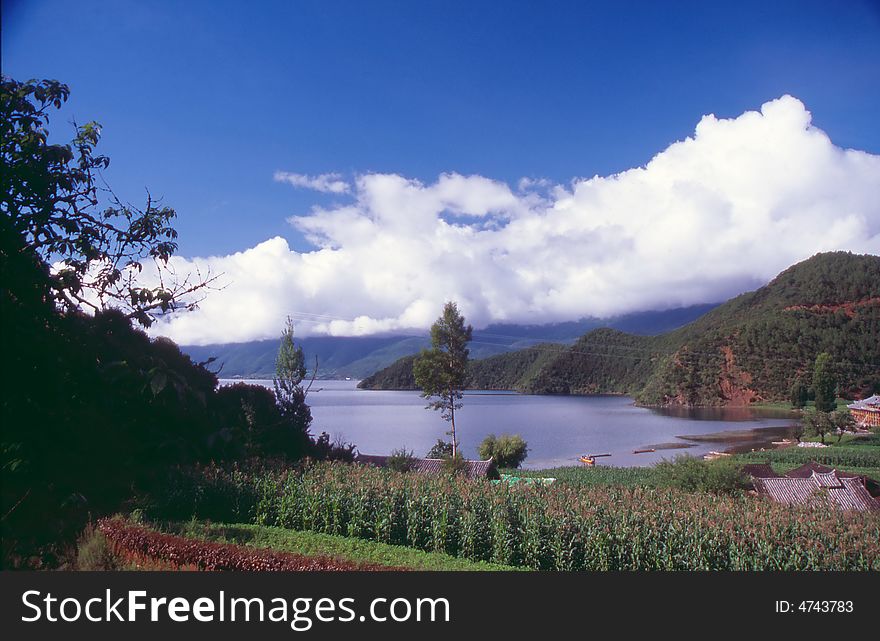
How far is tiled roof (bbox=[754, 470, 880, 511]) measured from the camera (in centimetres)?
760

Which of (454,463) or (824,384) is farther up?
(824,384)

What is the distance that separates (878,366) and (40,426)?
11465 millimetres

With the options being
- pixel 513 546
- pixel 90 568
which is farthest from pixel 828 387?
pixel 90 568

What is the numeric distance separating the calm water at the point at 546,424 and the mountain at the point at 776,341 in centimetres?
47

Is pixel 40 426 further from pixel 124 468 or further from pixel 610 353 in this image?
pixel 610 353

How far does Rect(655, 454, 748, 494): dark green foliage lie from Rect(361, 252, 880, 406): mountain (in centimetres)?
111

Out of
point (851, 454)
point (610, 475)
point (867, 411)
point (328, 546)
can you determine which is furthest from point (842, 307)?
point (328, 546)

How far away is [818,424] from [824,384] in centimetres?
62

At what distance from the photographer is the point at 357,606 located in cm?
431

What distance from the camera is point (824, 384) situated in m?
8.66

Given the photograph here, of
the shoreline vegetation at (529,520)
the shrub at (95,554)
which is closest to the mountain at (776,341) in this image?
the shoreline vegetation at (529,520)

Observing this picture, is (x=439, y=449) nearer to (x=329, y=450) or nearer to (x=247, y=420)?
(x=329, y=450)

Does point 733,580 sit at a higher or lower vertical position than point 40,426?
lower

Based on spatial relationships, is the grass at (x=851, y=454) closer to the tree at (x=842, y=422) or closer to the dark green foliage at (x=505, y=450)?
the tree at (x=842, y=422)
